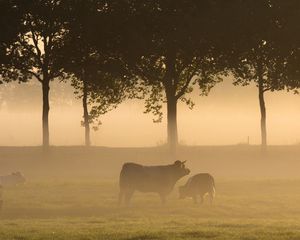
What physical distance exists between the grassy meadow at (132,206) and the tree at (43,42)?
18.4 feet

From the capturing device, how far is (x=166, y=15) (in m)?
60.9

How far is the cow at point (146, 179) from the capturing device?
3794cm

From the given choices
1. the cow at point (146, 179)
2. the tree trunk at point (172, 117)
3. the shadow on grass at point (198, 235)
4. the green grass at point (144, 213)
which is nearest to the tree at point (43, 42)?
the tree trunk at point (172, 117)

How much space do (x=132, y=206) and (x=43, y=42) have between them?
30.2 m

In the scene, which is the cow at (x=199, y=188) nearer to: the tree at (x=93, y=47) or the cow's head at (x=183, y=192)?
the cow's head at (x=183, y=192)

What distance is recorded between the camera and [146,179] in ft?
126

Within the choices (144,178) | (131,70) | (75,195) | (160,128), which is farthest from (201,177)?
(160,128)

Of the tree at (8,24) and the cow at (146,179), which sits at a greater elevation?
the tree at (8,24)

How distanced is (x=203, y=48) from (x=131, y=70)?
5569mm

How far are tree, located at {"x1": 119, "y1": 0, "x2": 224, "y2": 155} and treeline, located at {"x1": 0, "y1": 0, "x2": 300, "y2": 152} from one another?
7 cm

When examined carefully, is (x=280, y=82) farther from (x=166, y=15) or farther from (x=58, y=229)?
(x=58, y=229)

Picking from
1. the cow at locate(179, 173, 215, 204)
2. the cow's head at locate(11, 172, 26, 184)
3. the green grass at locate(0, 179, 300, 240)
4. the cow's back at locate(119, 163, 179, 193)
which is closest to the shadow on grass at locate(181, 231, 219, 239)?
the green grass at locate(0, 179, 300, 240)

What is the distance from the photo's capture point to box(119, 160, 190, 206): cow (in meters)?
37.9

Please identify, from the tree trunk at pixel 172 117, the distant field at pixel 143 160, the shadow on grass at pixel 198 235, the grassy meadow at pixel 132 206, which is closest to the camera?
the shadow on grass at pixel 198 235
